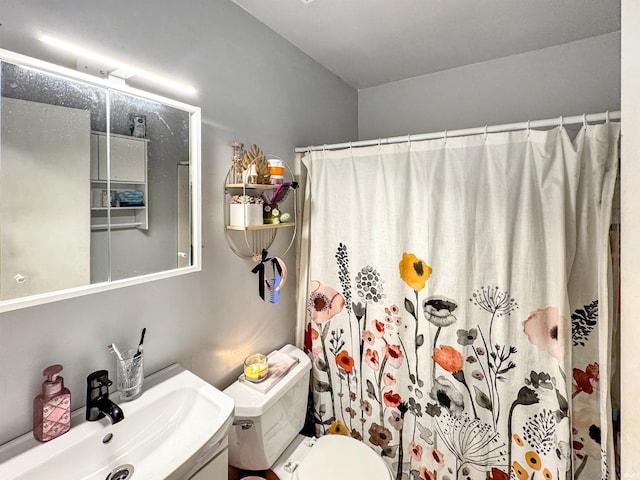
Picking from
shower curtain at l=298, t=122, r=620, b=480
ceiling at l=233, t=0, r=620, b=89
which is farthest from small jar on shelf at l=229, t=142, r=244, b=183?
ceiling at l=233, t=0, r=620, b=89

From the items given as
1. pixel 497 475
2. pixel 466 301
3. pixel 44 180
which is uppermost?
pixel 44 180

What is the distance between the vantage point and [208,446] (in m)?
0.95

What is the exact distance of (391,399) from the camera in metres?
1.66

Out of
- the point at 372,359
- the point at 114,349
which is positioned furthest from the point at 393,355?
the point at 114,349

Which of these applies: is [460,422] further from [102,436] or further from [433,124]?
[433,124]

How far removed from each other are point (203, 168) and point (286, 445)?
4.39 ft

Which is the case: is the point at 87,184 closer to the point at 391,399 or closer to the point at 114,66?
the point at 114,66

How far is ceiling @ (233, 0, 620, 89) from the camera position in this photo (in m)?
1.48

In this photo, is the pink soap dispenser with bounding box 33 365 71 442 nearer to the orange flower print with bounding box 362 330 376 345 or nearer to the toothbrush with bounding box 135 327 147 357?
the toothbrush with bounding box 135 327 147 357

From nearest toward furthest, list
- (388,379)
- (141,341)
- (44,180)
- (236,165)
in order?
(44,180), (141,341), (236,165), (388,379)

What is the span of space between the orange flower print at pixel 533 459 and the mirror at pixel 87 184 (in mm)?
1584

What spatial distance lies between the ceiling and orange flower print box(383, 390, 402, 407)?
188cm

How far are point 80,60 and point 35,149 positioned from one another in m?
0.31

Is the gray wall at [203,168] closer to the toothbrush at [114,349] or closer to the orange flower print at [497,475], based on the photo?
the toothbrush at [114,349]
